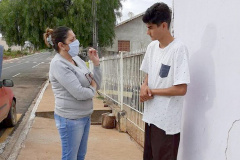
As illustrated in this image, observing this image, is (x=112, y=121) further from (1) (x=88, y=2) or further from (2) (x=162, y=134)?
(1) (x=88, y=2)

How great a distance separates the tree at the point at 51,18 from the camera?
15.9 meters

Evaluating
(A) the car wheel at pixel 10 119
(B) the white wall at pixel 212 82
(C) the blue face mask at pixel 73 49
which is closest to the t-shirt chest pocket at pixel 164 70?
(B) the white wall at pixel 212 82

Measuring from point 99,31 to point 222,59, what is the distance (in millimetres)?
15526

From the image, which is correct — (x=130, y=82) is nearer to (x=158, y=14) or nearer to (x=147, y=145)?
(x=147, y=145)

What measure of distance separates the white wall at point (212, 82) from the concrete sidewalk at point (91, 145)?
1.91 metres

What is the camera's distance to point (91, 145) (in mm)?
4590

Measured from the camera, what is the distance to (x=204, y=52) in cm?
207

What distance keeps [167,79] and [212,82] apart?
33 cm

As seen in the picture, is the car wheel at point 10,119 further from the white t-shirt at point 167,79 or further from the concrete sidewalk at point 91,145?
the white t-shirt at point 167,79

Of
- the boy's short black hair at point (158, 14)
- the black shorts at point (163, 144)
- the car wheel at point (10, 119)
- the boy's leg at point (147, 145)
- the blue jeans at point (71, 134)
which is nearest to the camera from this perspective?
the boy's short black hair at point (158, 14)

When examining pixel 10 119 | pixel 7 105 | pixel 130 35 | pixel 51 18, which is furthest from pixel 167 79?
pixel 130 35

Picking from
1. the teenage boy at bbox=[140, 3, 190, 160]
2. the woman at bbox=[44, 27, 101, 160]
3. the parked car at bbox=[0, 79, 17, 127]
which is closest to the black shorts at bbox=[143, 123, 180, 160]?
the teenage boy at bbox=[140, 3, 190, 160]

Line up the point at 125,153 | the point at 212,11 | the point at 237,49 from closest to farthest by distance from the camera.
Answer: the point at 237,49 → the point at 212,11 → the point at 125,153

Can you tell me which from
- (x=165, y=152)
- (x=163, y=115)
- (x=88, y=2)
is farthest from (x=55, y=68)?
(x=88, y=2)
